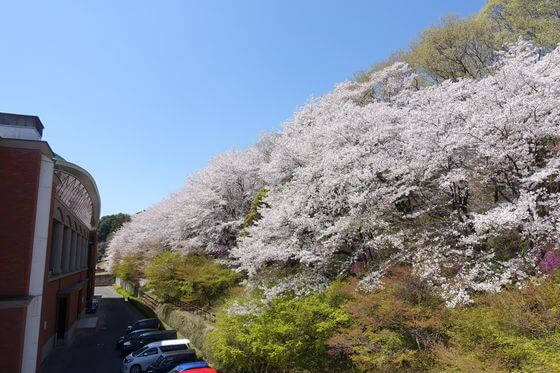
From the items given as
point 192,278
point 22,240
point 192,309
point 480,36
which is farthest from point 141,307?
point 480,36

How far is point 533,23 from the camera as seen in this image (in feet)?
81.2

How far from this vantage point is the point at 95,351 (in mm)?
28297

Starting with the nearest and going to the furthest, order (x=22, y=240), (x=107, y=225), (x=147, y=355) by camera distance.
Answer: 1. (x=22, y=240)
2. (x=147, y=355)
3. (x=107, y=225)

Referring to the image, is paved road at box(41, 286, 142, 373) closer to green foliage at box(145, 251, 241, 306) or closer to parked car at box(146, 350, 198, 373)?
parked car at box(146, 350, 198, 373)

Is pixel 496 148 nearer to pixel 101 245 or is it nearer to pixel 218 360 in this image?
pixel 218 360

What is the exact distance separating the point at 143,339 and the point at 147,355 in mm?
4705

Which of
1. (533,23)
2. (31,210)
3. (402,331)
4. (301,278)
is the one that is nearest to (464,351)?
(402,331)

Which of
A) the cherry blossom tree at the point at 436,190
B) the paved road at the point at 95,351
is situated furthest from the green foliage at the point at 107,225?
the cherry blossom tree at the point at 436,190

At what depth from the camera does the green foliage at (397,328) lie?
39.0ft

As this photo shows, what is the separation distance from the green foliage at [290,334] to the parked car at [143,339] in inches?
450

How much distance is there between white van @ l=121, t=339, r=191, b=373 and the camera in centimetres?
2208

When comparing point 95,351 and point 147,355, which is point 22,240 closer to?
point 147,355

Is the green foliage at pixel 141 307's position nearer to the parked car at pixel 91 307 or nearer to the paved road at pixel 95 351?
the paved road at pixel 95 351

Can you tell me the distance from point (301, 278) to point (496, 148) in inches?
350
